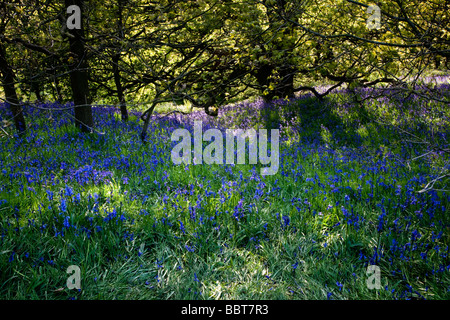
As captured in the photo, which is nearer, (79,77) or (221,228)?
Result: (221,228)

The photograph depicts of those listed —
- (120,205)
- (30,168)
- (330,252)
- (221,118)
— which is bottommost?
(330,252)

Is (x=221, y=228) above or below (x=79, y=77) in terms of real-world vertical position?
below

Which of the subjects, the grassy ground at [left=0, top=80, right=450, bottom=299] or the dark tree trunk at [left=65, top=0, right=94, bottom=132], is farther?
the dark tree trunk at [left=65, top=0, right=94, bottom=132]

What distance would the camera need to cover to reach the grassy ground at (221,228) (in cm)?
263

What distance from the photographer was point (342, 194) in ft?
12.8

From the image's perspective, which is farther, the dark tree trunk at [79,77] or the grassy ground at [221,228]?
the dark tree trunk at [79,77]

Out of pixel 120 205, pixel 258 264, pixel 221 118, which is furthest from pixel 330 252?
pixel 221 118

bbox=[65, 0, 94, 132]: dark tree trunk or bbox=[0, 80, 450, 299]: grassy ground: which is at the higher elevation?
bbox=[65, 0, 94, 132]: dark tree trunk

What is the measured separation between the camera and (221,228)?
11.1 feet

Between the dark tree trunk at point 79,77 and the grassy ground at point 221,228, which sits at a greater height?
the dark tree trunk at point 79,77

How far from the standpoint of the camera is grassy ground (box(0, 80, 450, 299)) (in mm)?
2631

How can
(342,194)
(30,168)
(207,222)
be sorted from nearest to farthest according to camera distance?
(207,222)
(342,194)
(30,168)

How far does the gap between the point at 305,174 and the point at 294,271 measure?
204cm
